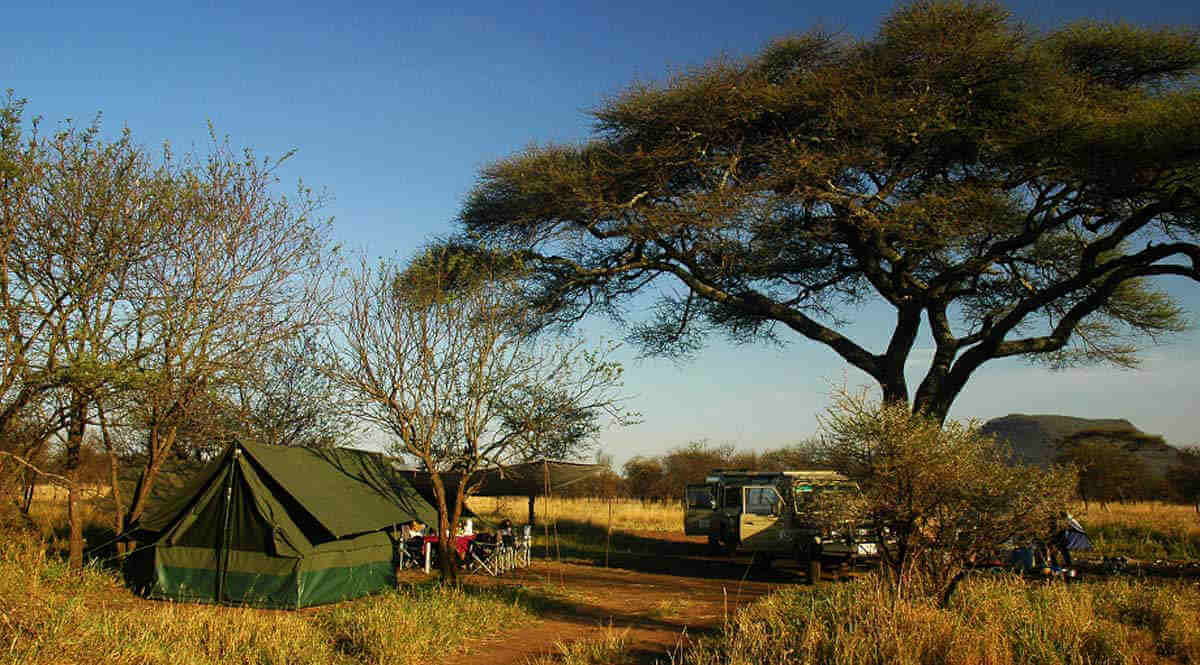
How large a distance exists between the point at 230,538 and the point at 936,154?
12937mm

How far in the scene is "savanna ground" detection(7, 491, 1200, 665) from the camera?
701 cm

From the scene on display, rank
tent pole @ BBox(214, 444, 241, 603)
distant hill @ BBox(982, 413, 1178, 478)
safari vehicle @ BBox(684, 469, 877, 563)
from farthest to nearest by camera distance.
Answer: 1. distant hill @ BBox(982, 413, 1178, 478)
2. tent pole @ BBox(214, 444, 241, 603)
3. safari vehicle @ BBox(684, 469, 877, 563)

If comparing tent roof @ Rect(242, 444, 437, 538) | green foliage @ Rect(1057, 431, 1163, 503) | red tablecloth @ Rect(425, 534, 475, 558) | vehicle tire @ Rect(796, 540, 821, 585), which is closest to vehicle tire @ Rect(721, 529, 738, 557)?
vehicle tire @ Rect(796, 540, 821, 585)

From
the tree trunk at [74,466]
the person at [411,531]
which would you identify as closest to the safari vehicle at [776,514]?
the person at [411,531]

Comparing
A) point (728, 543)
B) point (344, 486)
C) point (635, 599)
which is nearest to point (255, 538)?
point (344, 486)

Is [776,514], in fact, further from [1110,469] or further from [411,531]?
[1110,469]

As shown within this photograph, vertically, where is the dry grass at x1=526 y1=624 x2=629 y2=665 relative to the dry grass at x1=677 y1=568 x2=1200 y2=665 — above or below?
below

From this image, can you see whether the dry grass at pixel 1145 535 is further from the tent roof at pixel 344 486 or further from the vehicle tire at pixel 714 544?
the tent roof at pixel 344 486

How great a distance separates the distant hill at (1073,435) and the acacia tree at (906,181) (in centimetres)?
821

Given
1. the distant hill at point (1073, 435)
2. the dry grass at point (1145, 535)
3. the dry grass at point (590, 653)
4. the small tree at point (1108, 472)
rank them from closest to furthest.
Result: the dry grass at point (590, 653), the dry grass at point (1145, 535), the small tree at point (1108, 472), the distant hill at point (1073, 435)

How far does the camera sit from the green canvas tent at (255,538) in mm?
12203

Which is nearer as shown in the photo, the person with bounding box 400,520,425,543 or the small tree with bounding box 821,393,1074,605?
the small tree with bounding box 821,393,1074,605

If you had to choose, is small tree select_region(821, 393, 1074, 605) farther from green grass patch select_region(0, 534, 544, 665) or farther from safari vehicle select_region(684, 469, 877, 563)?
green grass patch select_region(0, 534, 544, 665)

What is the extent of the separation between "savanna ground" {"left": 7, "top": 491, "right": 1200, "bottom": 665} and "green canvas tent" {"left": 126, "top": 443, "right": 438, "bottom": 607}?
452 mm
